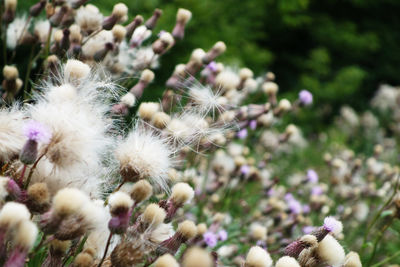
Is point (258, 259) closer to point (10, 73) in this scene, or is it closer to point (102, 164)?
point (102, 164)

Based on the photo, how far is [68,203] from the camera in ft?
2.59

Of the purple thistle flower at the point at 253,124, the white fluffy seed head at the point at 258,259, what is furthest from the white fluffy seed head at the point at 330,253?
the purple thistle flower at the point at 253,124

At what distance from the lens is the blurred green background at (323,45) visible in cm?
650

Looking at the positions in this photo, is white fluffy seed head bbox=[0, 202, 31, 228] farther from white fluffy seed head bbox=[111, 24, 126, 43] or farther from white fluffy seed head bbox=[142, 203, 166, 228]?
white fluffy seed head bbox=[111, 24, 126, 43]

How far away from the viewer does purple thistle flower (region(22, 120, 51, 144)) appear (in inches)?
34.3

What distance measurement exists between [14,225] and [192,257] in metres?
0.30

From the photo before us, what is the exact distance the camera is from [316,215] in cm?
257

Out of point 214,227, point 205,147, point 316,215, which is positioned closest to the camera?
point 205,147

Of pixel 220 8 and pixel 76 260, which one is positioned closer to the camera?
pixel 76 260

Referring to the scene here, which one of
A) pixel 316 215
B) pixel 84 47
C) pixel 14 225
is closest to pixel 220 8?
pixel 316 215

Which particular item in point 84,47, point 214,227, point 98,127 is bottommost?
point 214,227

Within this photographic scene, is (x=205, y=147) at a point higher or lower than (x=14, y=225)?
lower

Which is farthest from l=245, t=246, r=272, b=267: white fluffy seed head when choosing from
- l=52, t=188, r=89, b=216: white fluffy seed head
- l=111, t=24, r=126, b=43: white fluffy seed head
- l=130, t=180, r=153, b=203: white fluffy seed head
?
l=111, t=24, r=126, b=43: white fluffy seed head

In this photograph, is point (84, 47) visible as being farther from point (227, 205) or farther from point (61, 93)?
point (227, 205)
